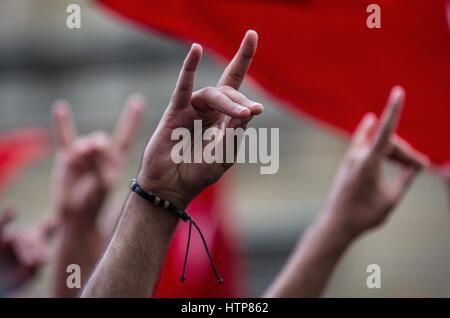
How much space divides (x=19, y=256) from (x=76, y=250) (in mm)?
369

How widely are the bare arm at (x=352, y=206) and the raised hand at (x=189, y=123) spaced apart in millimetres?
709

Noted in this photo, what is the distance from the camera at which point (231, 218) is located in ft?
15.6

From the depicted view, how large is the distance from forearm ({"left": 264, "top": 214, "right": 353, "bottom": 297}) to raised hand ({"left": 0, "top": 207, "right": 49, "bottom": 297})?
955 millimetres

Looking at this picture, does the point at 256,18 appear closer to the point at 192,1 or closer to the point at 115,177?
the point at 192,1

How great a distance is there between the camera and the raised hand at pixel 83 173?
339cm

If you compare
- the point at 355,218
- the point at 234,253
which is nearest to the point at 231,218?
the point at 234,253

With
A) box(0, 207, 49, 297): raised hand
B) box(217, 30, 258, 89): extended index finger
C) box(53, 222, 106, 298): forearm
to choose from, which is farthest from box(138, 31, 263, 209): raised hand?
box(0, 207, 49, 297): raised hand

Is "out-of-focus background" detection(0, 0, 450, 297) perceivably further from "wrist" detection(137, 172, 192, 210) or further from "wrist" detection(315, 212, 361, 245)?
"wrist" detection(137, 172, 192, 210)

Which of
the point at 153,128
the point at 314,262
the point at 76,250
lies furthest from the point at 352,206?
the point at 153,128

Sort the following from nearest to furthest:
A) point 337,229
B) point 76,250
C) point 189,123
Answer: point 189,123
point 337,229
point 76,250

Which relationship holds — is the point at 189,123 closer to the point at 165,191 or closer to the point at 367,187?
the point at 165,191

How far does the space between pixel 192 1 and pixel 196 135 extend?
4.58 ft

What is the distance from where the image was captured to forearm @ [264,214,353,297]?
9.35ft

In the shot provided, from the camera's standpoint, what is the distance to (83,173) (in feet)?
11.2
